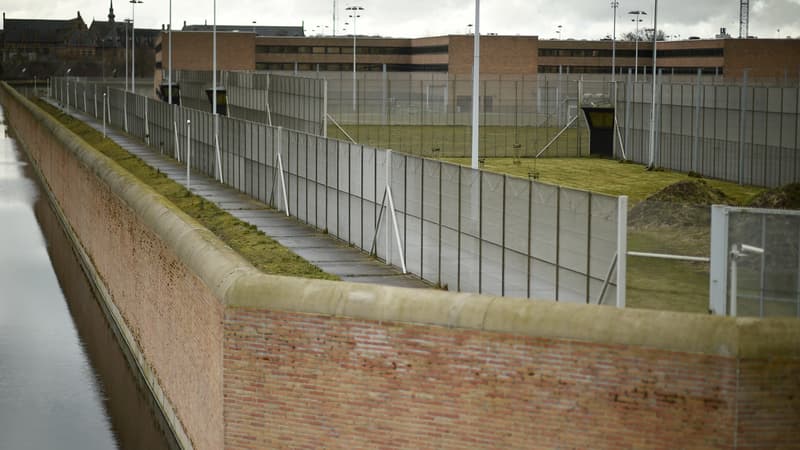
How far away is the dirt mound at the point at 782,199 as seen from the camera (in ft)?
101

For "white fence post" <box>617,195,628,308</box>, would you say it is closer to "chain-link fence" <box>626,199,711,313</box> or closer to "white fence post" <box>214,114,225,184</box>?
"chain-link fence" <box>626,199,711,313</box>

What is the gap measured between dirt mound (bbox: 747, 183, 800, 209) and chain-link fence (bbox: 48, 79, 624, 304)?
9.65 metres

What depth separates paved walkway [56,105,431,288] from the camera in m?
26.5

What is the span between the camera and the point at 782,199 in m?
31.3

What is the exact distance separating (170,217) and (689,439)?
1407cm

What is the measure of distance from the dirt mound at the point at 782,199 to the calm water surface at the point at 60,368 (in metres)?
15.2

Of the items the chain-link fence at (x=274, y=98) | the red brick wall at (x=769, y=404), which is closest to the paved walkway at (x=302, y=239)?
the red brick wall at (x=769, y=404)

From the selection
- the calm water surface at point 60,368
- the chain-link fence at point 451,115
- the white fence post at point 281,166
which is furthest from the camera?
the chain-link fence at point 451,115

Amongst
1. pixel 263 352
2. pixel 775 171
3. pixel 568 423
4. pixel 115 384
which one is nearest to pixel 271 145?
pixel 115 384

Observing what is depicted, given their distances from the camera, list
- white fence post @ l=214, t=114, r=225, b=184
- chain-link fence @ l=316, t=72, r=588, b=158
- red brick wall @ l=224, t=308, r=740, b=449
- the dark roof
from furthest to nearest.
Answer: the dark roof < chain-link fence @ l=316, t=72, r=588, b=158 < white fence post @ l=214, t=114, r=225, b=184 < red brick wall @ l=224, t=308, r=740, b=449

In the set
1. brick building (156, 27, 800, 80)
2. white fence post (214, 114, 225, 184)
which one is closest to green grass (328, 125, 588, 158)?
white fence post (214, 114, 225, 184)

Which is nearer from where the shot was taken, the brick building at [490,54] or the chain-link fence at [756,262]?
the chain-link fence at [756,262]

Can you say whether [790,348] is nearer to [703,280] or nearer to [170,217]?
[703,280]

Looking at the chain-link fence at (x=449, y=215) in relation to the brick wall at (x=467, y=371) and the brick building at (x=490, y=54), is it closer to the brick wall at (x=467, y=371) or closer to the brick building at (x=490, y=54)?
the brick wall at (x=467, y=371)
